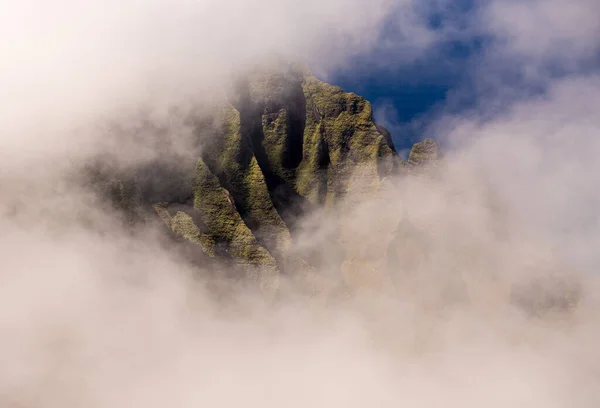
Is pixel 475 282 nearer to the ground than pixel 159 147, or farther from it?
nearer to the ground

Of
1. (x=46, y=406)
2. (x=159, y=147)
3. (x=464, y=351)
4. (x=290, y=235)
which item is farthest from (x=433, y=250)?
(x=46, y=406)

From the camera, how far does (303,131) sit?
351ft

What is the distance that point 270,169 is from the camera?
105 m

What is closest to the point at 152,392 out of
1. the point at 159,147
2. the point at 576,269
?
the point at 159,147

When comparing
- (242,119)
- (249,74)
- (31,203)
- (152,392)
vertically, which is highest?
(249,74)

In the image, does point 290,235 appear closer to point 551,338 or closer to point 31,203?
point 31,203

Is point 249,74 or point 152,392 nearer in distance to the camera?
point 152,392

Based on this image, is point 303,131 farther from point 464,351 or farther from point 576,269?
point 576,269

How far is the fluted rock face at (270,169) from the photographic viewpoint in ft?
313

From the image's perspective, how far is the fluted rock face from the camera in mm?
95312

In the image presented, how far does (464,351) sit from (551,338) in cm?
2005

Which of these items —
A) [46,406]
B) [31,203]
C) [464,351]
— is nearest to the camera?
[46,406]

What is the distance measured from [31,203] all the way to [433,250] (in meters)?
81.7

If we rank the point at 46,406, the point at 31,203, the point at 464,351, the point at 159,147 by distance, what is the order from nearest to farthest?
the point at 46,406
the point at 31,203
the point at 159,147
the point at 464,351
